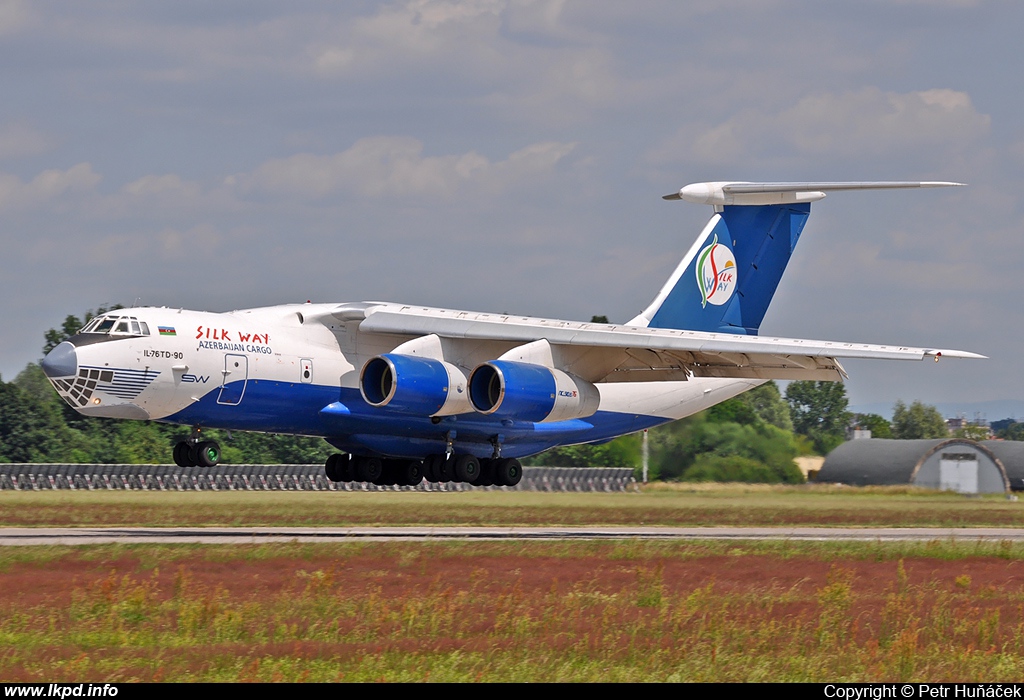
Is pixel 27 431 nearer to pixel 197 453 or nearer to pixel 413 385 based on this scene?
pixel 197 453

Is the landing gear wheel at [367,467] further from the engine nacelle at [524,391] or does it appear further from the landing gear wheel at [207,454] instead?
the landing gear wheel at [207,454]

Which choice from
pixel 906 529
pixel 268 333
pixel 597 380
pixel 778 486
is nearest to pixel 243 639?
pixel 268 333

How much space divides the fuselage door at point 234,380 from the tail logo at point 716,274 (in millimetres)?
8377

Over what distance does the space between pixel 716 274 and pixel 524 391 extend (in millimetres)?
6006

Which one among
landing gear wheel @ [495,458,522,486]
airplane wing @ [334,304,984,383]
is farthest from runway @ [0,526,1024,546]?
airplane wing @ [334,304,984,383]

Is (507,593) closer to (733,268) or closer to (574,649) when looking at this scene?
(574,649)

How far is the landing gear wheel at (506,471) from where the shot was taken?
20156mm

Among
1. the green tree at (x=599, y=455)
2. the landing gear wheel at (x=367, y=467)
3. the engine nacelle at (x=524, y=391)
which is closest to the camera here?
the engine nacelle at (x=524, y=391)

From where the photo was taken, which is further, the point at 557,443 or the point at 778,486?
the point at 778,486

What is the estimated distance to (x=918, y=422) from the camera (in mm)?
57344

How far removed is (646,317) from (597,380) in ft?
8.55

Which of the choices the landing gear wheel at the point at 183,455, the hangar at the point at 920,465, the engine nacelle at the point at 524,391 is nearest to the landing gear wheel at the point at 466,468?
the engine nacelle at the point at 524,391

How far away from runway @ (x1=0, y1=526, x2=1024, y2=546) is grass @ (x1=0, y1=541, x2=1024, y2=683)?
1987 mm

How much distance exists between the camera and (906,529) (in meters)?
24.0
